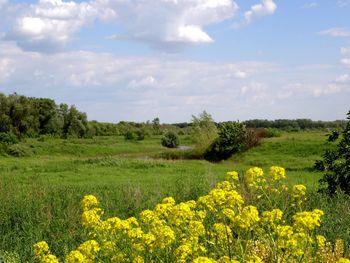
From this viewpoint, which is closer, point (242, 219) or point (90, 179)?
point (242, 219)

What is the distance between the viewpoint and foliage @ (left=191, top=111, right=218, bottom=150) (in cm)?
3988

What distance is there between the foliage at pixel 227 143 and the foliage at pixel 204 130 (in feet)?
3.73

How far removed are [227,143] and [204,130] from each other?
514cm

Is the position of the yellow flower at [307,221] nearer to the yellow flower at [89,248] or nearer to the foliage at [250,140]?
the yellow flower at [89,248]

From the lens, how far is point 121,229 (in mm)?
4293

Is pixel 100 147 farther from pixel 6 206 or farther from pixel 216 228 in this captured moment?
pixel 216 228

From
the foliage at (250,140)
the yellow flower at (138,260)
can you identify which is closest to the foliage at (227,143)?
the foliage at (250,140)

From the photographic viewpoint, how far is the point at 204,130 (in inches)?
1644

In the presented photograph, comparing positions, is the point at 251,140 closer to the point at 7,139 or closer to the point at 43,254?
the point at 7,139

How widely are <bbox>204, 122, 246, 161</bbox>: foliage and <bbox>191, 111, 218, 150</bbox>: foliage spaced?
3.73 feet

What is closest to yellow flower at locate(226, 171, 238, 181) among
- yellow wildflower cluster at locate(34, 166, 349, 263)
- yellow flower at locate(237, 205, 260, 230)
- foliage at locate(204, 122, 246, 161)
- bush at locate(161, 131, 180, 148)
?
A: yellow wildflower cluster at locate(34, 166, 349, 263)

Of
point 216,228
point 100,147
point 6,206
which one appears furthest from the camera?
point 100,147

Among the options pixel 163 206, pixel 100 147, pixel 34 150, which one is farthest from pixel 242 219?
pixel 100 147

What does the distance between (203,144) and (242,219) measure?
118 feet
